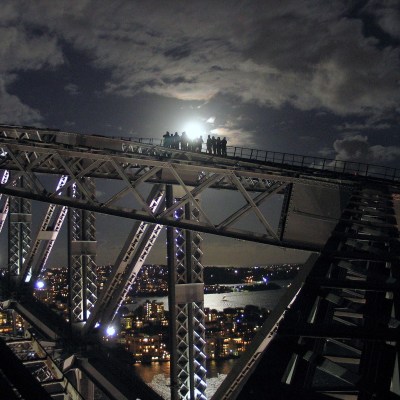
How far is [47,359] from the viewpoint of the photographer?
33.7 ft

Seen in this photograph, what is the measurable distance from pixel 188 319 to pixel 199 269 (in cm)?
141

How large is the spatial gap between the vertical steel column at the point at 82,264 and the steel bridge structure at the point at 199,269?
0.04 meters

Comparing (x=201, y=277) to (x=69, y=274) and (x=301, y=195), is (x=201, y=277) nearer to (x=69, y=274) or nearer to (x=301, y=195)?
(x=301, y=195)

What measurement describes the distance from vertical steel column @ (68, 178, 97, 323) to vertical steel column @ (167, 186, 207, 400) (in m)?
4.01

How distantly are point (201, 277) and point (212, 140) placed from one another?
8.45 meters

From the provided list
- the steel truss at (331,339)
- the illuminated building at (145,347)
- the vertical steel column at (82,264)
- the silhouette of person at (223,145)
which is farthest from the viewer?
the illuminated building at (145,347)

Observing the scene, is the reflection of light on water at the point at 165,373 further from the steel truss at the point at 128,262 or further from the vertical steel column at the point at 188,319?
the vertical steel column at the point at 188,319

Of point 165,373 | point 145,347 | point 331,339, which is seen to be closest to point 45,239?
point 331,339

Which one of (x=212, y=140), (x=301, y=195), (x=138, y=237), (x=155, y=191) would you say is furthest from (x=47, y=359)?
(x=212, y=140)

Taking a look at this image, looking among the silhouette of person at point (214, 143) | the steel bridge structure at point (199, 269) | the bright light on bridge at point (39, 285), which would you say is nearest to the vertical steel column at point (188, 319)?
the steel bridge structure at point (199, 269)

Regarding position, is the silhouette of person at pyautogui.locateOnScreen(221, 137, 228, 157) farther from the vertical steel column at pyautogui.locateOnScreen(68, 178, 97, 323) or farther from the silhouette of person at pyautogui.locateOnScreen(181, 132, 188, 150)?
the vertical steel column at pyautogui.locateOnScreen(68, 178, 97, 323)

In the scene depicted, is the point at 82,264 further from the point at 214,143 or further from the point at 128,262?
the point at 214,143

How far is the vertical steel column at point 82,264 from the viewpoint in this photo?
1532cm

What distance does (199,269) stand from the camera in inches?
508
